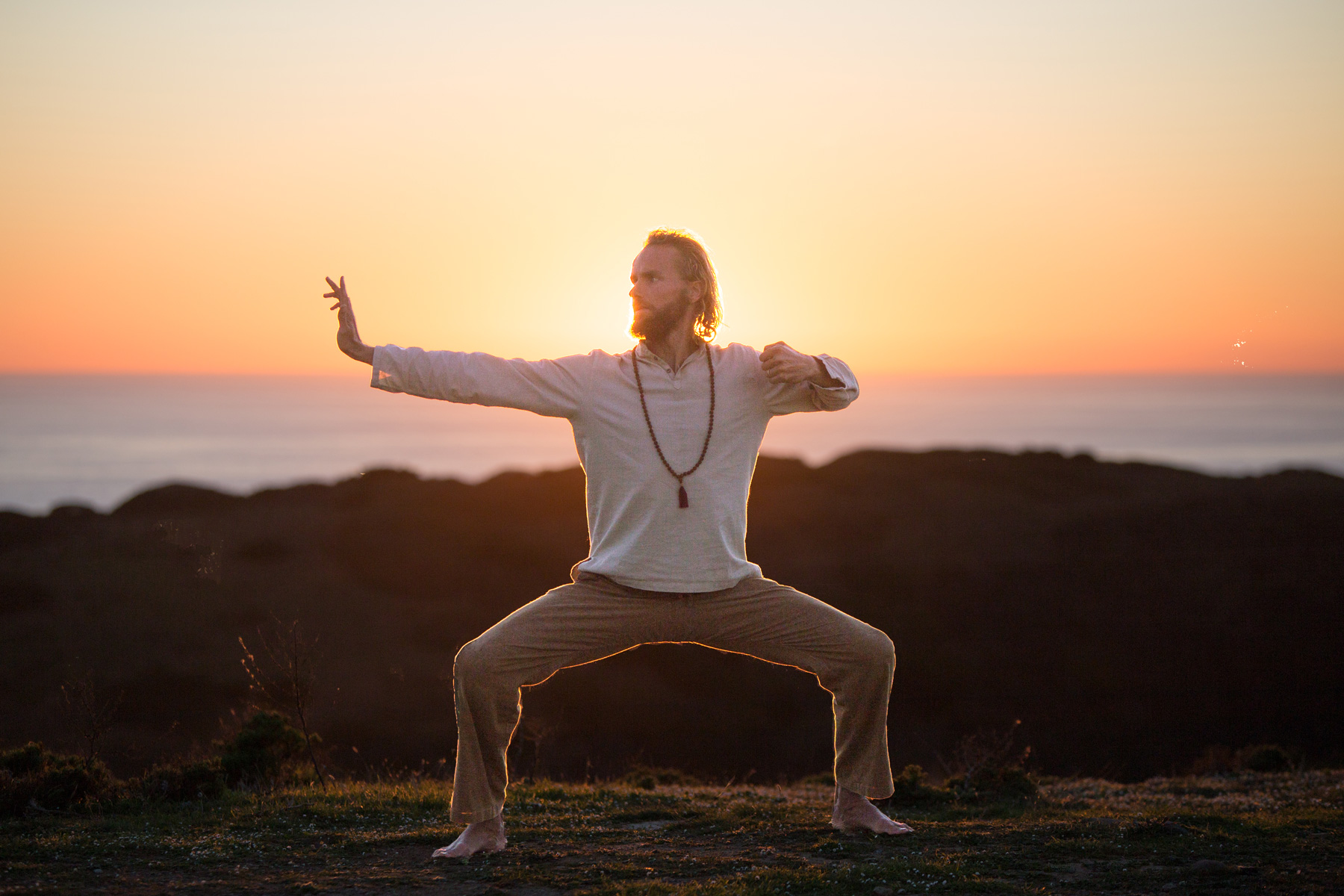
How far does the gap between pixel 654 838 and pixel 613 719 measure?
893 centimetres

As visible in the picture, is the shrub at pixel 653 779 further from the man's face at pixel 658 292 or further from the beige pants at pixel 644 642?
the man's face at pixel 658 292

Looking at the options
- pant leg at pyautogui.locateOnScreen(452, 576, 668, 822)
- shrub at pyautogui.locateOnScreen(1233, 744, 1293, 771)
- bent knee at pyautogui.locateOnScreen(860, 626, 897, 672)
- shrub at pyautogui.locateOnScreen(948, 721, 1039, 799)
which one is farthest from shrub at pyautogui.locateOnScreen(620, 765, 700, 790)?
shrub at pyautogui.locateOnScreen(1233, 744, 1293, 771)

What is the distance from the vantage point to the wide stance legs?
12.6 ft

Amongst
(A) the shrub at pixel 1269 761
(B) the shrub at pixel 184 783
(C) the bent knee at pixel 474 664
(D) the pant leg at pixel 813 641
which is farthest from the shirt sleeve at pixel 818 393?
(A) the shrub at pixel 1269 761

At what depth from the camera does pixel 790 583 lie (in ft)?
51.1

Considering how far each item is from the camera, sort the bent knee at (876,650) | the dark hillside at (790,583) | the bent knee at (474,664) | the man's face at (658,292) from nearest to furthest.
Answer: the bent knee at (474,664)
the bent knee at (876,650)
the man's face at (658,292)
the dark hillside at (790,583)

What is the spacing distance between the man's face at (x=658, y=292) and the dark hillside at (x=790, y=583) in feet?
14.1

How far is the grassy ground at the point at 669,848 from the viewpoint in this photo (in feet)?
11.2

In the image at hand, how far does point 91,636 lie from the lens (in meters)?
11.1

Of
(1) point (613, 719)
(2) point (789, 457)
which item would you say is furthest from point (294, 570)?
(2) point (789, 457)

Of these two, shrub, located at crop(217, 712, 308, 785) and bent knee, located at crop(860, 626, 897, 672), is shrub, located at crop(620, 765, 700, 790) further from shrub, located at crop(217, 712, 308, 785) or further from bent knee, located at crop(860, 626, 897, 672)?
bent knee, located at crop(860, 626, 897, 672)

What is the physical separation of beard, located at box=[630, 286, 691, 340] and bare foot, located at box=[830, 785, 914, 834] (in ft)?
6.27

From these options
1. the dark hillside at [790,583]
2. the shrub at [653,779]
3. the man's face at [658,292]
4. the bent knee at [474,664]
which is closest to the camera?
the bent knee at [474,664]

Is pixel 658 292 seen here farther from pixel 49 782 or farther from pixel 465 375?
pixel 49 782
